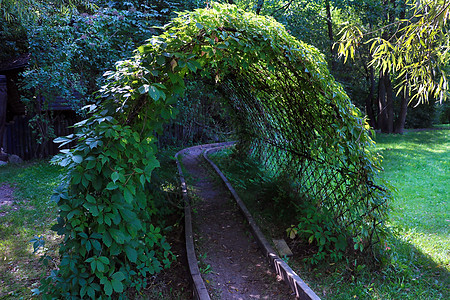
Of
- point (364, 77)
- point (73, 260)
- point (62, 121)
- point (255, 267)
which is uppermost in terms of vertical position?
point (364, 77)

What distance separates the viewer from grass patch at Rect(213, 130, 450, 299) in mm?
3824

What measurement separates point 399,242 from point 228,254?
8.63 feet

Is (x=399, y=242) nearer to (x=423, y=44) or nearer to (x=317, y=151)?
(x=317, y=151)

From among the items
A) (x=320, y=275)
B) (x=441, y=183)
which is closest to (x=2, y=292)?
(x=320, y=275)

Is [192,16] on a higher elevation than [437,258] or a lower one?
higher

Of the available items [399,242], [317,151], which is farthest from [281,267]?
[399,242]

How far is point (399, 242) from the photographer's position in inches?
193

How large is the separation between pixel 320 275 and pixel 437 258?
70.9 inches

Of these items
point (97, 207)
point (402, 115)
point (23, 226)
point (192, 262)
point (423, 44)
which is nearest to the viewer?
point (97, 207)

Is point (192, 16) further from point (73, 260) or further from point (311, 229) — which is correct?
point (311, 229)

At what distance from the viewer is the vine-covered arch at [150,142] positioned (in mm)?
3066

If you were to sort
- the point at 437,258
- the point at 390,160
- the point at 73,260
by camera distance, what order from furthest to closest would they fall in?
the point at 390,160 < the point at 437,258 < the point at 73,260

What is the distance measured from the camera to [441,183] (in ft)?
27.1

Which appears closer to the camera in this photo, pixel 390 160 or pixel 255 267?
pixel 255 267
